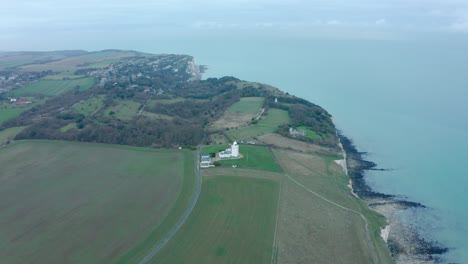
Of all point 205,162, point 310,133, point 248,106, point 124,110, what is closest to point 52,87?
point 124,110

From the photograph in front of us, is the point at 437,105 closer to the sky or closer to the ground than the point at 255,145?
closer to the sky

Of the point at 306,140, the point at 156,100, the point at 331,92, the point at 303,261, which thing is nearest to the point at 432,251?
the point at 303,261

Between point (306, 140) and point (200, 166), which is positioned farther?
point (306, 140)

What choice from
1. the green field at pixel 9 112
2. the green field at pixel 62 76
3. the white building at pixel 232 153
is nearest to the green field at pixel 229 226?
the white building at pixel 232 153

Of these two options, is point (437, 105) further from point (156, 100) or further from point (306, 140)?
point (156, 100)

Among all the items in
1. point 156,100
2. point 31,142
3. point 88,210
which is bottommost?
point 88,210

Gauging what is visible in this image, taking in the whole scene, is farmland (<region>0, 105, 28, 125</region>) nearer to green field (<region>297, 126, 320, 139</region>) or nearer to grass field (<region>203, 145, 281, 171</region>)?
grass field (<region>203, 145, 281, 171</region>)
